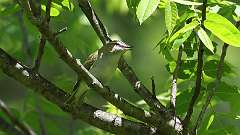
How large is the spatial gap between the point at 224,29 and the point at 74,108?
2.06 feet

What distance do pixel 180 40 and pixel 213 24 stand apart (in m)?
0.12

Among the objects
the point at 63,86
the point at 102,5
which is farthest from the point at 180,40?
the point at 102,5

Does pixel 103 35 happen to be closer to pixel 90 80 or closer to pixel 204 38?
pixel 90 80

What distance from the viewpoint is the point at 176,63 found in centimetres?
233

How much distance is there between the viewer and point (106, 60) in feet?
6.98

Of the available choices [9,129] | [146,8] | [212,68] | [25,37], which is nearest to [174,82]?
[212,68]

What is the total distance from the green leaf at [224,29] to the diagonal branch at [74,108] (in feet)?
1.57

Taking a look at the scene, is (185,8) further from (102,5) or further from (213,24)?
(102,5)

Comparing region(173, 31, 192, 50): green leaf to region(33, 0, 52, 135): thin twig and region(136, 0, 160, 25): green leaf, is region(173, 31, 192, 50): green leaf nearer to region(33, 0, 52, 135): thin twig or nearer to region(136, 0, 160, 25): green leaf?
region(136, 0, 160, 25): green leaf

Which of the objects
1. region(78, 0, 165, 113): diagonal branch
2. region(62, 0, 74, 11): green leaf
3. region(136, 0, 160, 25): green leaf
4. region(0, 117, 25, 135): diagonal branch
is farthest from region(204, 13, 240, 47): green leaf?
region(0, 117, 25, 135): diagonal branch

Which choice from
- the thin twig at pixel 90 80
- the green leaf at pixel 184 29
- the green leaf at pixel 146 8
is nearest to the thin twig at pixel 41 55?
the thin twig at pixel 90 80

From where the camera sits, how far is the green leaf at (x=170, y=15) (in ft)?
6.28

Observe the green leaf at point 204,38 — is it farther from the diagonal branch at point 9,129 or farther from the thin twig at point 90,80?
the diagonal branch at point 9,129

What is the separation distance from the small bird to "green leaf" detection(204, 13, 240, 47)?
0.32 m
